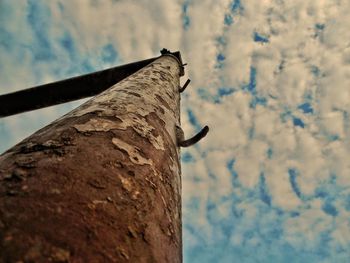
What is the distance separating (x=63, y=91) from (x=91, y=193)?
19.6 feet

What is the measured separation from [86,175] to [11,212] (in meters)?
0.24

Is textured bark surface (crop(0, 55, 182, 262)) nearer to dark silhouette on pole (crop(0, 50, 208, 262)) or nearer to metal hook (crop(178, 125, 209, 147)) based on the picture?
dark silhouette on pole (crop(0, 50, 208, 262))

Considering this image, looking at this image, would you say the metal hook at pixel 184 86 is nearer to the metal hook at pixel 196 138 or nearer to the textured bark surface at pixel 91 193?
the metal hook at pixel 196 138

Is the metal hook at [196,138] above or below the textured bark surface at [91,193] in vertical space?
above

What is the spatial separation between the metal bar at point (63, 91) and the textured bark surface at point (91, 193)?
4.55 meters

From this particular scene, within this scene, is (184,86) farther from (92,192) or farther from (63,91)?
(92,192)

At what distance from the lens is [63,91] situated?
636cm

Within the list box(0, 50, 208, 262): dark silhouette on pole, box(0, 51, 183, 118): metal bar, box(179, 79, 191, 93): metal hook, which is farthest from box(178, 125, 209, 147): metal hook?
box(0, 51, 183, 118): metal bar

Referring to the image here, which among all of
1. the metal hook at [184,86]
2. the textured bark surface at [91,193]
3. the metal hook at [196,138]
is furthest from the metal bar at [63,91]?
the textured bark surface at [91,193]

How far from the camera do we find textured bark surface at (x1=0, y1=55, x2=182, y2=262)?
2.33ft

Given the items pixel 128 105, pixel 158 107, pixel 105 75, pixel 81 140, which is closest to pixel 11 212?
pixel 81 140

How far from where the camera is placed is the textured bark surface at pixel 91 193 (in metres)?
0.71

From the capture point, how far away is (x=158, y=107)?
6.08 ft

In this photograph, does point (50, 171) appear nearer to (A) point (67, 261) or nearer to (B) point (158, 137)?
(A) point (67, 261)
